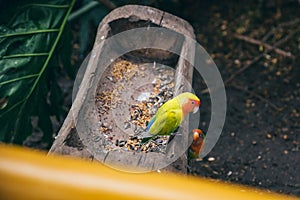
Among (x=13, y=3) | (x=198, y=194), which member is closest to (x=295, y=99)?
Answer: (x=13, y=3)

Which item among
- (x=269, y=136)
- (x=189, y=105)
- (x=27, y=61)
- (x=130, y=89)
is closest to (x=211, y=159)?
(x=269, y=136)

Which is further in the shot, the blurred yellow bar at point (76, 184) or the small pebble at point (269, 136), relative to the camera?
the small pebble at point (269, 136)

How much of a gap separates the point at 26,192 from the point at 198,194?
0.42 feet

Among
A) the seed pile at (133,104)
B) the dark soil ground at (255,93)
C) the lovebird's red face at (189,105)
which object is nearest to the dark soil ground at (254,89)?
the dark soil ground at (255,93)

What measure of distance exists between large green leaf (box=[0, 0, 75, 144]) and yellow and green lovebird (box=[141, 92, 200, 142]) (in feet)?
3.03

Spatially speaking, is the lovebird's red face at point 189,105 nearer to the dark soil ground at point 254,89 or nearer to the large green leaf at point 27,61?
the large green leaf at point 27,61

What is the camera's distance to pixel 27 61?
8.77 feet

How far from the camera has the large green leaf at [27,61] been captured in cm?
264

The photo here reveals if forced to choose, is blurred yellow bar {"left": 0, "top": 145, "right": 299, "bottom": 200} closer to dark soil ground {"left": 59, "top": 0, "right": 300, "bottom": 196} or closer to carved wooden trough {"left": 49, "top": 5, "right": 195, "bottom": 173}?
carved wooden trough {"left": 49, "top": 5, "right": 195, "bottom": 173}

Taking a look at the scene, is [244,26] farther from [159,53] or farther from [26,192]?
[26,192]

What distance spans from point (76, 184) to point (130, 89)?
1.92 meters

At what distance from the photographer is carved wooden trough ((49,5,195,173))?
1733mm

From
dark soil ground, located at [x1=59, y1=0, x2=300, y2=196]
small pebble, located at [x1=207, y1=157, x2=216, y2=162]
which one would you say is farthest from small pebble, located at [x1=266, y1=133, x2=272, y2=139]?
small pebble, located at [x1=207, y1=157, x2=216, y2=162]

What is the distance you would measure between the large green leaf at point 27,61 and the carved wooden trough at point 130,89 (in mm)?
309
